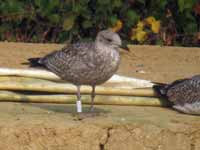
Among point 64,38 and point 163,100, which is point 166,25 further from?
point 163,100

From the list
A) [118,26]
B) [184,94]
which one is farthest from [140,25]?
[184,94]

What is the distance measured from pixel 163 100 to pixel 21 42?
13.2 ft

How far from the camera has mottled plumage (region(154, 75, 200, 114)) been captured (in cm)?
870

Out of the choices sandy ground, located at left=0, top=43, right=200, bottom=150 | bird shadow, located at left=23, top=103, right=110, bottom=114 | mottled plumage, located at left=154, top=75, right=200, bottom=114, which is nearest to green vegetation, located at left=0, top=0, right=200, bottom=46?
mottled plumage, located at left=154, top=75, right=200, bottom=114

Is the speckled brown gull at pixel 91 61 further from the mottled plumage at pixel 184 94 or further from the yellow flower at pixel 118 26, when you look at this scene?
the yellow flower at pixel 118 26

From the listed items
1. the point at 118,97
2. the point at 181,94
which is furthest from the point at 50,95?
the point at 181,94

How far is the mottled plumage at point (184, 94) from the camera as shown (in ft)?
28.5

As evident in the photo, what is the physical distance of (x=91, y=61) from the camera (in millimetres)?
8078

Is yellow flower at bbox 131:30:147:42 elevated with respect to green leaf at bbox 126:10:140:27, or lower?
lower

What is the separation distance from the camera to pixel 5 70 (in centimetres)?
945

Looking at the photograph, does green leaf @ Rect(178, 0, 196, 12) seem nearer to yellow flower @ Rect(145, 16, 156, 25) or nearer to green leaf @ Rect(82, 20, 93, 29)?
yellow flower @ Rect(145, 16, 156, 25)

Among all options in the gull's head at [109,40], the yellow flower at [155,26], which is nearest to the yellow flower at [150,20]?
the yellow flower at [155,26]

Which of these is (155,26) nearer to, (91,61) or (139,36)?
(139,36)

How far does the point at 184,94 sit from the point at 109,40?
4.22ft
